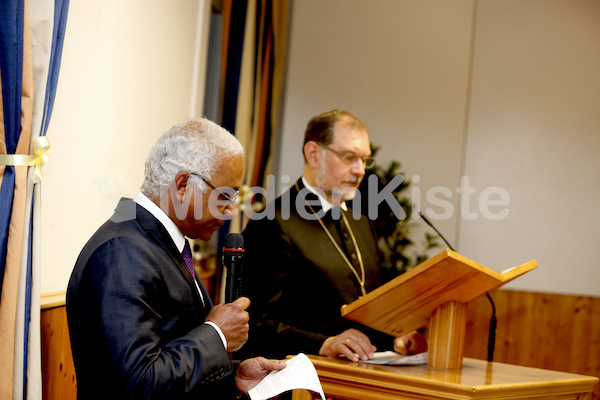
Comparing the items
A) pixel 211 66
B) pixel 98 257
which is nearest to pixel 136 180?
pixel 98 257

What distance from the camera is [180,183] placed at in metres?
1.88

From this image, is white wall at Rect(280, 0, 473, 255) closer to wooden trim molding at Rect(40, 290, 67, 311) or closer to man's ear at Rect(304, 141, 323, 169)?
man's ear at Rect(304, 141, 323, 169)

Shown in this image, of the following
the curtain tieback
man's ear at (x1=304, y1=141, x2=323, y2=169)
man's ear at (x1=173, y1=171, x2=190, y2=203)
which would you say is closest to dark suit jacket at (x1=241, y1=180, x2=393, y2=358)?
man's ear at (x1=304, y1=141, x2=323, y2=169)

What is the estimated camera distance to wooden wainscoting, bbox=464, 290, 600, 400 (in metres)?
5.68

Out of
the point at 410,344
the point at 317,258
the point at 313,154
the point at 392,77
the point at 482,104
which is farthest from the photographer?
the point at 392,77

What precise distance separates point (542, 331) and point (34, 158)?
5057 millimetres

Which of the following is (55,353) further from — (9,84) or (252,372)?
(9,84)

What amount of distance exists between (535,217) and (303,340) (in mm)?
4346

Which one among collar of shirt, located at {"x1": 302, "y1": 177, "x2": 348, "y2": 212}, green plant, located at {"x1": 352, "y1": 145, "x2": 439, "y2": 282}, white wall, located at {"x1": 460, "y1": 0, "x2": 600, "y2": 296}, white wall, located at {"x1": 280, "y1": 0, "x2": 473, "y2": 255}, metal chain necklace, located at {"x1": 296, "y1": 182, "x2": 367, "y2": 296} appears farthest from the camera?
white wall, located at {"x1": 280, "y1": 0, "x2": 473, "y2": 255}

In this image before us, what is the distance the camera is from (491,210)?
6469 mm

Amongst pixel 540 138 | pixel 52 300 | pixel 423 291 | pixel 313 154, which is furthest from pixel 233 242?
pixel 540 138

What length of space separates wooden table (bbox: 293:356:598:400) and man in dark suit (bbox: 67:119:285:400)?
0.88ft

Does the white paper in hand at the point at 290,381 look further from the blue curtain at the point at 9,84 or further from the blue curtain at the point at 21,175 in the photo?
the blue curtain at the point at 9,84

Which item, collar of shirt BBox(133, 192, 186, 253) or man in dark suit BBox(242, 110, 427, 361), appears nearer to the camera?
collar of shirt BBox(133, 192, 186, 253)
